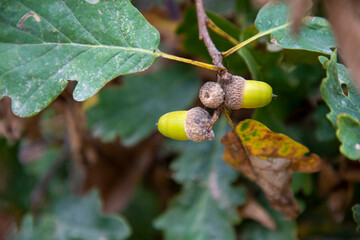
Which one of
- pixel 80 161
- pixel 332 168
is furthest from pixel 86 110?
pixel 332 168

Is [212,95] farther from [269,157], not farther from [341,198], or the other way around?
[341,198]

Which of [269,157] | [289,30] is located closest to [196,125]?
[269,157]

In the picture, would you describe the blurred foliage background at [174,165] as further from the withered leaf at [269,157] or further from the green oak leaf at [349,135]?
the green oak leaf at [349,135]

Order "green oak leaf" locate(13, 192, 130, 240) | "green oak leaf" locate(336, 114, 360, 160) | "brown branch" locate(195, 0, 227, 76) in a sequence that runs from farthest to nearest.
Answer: "green oak leaf" locate(13, 192, 130, 240)
"brown branch" locate(195, 0, 227, 76)
"green oak leaf" locate(336, 114, 360, 160)

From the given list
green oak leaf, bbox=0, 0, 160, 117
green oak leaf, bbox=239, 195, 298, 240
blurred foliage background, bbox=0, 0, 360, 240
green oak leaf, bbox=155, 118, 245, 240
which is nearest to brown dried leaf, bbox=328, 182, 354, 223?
blurred foliage background, bbox=0, 0, 360, 240

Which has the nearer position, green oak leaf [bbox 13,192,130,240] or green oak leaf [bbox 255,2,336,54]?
green oak leaf [bbox 255,2,336,54]

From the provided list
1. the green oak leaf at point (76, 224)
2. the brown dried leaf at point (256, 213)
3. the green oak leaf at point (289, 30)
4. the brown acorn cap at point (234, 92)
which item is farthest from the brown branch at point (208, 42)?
the green oak leaf at point (76, 224)

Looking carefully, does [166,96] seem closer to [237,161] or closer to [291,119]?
[291,119]

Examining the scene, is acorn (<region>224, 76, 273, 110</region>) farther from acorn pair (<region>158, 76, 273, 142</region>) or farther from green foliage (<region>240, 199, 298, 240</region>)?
green foliage (<region>240, 199, 298, 240</region>)
